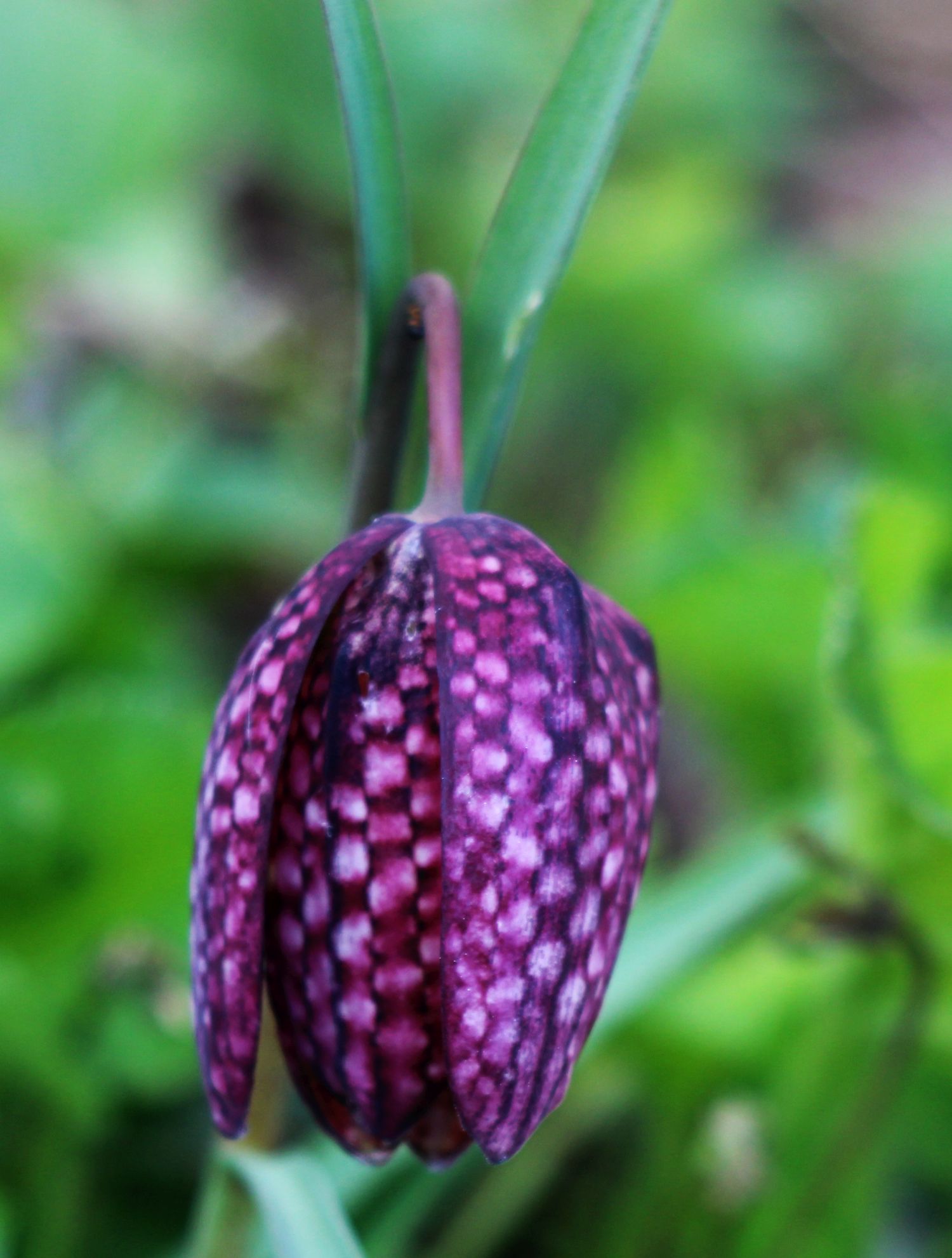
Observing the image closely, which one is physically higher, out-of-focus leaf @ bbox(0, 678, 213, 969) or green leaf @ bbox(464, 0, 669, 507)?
green leaf @ bbox(464, 0, 669, 507)

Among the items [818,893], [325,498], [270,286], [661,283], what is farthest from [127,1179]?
[270,286]

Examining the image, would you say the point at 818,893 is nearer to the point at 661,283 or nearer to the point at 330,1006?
the point at 330,1006

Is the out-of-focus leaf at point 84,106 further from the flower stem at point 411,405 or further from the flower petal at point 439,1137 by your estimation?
the flower petal at point 439,1137

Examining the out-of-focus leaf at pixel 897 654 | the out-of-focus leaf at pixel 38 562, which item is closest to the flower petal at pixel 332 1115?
the out-of-focus leaf at pixel 897 654

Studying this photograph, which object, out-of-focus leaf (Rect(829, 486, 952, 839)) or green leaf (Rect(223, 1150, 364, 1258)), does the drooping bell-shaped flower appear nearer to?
green leaf (Rect(223, 1150, 364, 1258))

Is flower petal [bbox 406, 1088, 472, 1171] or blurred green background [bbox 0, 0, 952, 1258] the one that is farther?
blurred green background [bbox 0, 0, 952, 1258]

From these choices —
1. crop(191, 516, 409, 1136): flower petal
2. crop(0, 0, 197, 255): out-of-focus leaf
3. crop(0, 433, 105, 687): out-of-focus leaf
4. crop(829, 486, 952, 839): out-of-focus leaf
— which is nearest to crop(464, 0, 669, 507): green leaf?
crop(191, 516, 409, 1136): flower petal

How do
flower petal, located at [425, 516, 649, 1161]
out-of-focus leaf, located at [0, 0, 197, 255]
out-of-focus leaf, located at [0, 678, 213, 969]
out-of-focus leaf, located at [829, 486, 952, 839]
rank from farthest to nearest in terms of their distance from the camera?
out-of-focus leaf, located at [0, 0, 197, 255] < out-of-focus leaf, located at [0, 678, 213, 969] < out-of-focus leaf, located at [829, 486, 952, 839] < flower petal, located at [425, 516, 649, 1161]
